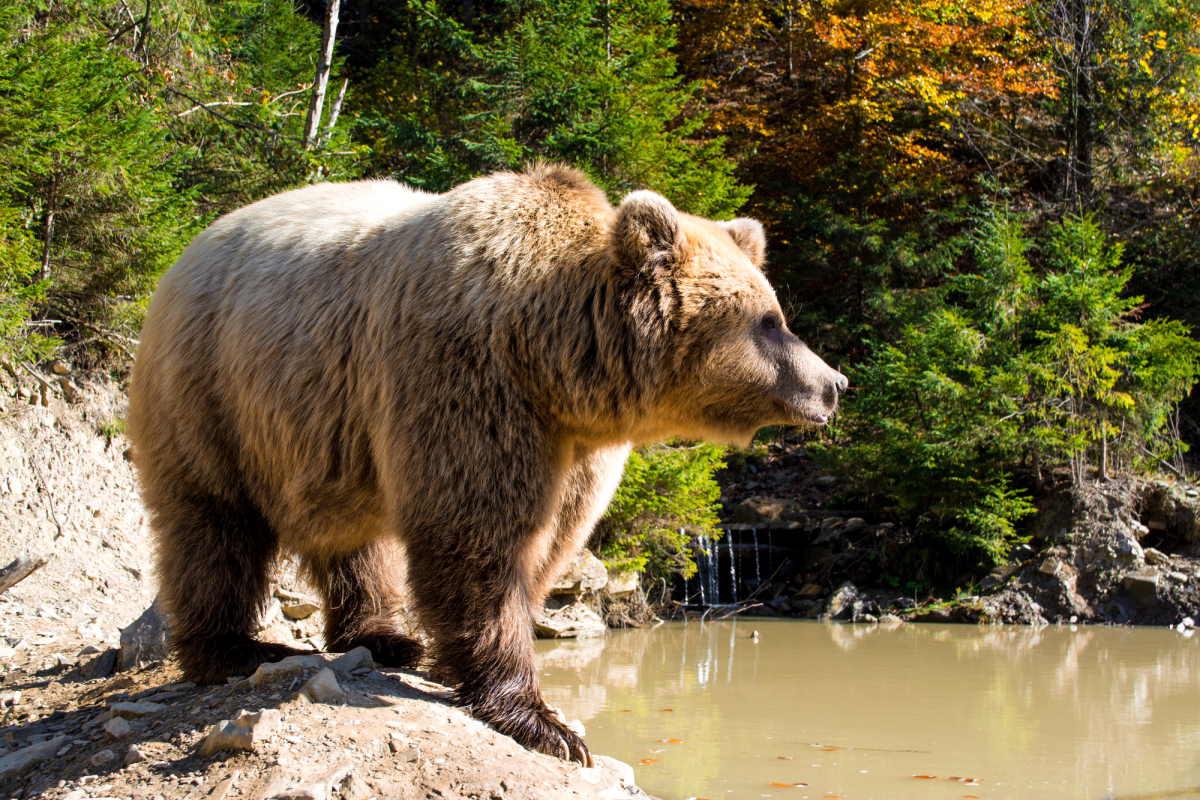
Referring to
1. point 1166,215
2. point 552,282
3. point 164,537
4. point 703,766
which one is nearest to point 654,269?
point 552,282

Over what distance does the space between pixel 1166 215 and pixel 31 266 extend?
52.9 feet

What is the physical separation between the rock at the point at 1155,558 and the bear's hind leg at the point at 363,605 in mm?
10744

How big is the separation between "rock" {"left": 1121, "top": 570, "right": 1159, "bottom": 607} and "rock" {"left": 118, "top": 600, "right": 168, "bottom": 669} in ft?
36.1

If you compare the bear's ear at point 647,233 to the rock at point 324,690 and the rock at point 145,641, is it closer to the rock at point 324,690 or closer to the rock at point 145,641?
the rock at point 324,690

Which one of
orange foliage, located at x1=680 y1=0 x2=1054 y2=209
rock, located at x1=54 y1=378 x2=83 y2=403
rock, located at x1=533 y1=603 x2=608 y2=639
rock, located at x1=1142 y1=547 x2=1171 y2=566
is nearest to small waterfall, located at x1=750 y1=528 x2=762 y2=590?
rock, located at x1=533 y1=603 x2=608 y2=639

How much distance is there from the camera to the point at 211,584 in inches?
179

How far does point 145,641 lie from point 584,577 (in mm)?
6513

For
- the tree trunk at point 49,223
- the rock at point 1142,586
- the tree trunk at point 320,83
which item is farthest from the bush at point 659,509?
the tree trunk at point 49,223

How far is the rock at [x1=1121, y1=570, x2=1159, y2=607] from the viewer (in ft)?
41.9

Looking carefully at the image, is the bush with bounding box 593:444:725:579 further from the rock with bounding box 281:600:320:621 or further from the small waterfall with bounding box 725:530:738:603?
the rock with bounding box 281:600:320:621

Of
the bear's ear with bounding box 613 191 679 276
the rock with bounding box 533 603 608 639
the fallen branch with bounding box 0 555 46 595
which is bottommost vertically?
the rock with bounding box 533 603 608 639

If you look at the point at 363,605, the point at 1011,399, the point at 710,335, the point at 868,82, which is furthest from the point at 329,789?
the point at 868,82

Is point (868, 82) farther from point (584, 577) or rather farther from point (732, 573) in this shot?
point (584, 577)

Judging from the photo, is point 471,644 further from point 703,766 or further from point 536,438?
point 703,766
